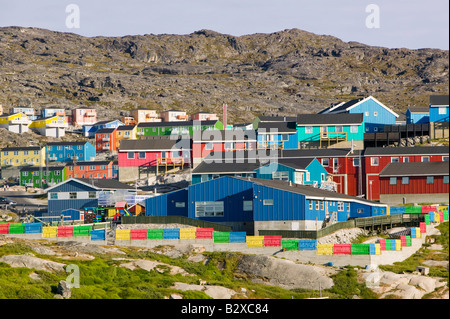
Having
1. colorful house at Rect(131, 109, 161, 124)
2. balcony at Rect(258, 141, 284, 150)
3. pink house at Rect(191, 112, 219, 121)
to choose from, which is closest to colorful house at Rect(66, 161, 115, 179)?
balcony at Rect(258, 141, 284, 150)

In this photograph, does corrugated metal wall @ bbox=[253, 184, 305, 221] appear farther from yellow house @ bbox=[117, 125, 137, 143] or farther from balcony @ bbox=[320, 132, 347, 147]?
yellow house @ bbox=[117, 125, 137, 143]

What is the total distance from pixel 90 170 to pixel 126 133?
37904mm

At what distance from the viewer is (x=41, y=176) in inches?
5084

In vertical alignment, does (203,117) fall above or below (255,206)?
above

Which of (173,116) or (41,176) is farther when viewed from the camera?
(173,116)

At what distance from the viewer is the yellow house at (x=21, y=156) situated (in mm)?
148000

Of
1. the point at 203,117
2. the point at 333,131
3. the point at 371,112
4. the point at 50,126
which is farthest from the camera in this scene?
the point at 203,117

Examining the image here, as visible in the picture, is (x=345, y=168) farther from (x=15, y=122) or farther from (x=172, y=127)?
(x=15, y=122)

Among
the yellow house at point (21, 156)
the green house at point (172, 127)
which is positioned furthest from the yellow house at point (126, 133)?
the yellow house at point (21, 156)

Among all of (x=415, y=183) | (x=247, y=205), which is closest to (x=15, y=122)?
(x=415, y=183)

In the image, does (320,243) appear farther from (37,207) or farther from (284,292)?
(37,207)
